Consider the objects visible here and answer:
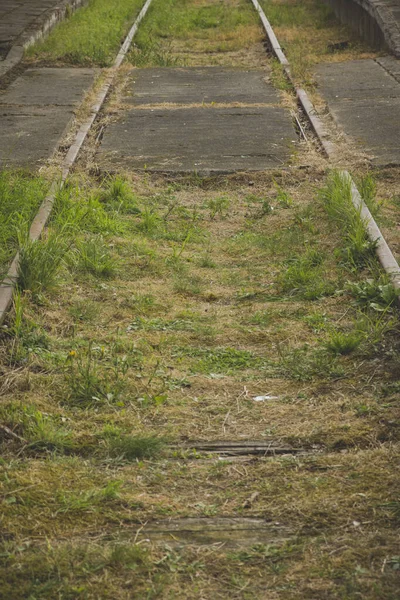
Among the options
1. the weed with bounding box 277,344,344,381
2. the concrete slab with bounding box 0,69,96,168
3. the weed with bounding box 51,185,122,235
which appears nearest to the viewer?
the weed with bounding box 277,344,344,381

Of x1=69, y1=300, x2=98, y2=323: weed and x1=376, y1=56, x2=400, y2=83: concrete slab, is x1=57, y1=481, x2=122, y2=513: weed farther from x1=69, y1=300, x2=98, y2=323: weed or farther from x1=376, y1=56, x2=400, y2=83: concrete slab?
x1=376, y1=56, x2=400, y2=83: concrete slab

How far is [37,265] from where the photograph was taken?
537cm

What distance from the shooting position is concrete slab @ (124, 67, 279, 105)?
35.9 feet

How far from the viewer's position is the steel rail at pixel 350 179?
17.7ft

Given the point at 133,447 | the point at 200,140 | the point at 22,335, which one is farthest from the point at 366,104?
the point at 133,447

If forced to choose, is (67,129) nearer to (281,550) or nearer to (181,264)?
(181,264)

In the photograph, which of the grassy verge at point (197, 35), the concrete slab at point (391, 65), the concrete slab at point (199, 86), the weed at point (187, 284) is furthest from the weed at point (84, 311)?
the grassy verge at point (197, 35)

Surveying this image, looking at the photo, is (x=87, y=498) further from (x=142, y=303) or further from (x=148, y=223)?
(x=148, y=223)

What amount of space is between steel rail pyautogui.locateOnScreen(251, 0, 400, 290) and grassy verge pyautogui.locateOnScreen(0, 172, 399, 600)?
0.29 feet

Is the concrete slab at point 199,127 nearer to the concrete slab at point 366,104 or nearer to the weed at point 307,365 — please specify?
the concrete slab at point 366,104

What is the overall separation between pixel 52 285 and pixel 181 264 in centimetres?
92

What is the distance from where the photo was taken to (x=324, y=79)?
39.0 ft

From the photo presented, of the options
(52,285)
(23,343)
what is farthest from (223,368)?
(52,285)

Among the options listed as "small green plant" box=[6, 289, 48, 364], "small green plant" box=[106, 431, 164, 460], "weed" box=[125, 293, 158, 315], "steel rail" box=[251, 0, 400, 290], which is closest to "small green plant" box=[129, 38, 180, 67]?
"steel rail" box=[251, 0, 400, 290]
